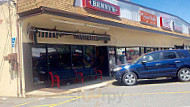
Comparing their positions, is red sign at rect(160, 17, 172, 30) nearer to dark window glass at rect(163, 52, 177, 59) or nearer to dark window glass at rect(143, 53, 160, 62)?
dark window glass at rect(163, 52, 177, 59)

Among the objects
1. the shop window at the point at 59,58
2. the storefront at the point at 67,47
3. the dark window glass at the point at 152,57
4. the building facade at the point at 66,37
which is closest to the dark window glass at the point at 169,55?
the dark window glass at the point at 152,57

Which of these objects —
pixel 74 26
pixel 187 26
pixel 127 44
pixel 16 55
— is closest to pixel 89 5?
pixel 74 26

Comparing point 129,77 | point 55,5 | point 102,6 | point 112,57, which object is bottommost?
point 129,77

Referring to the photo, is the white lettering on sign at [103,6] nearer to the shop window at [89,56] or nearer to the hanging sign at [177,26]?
the shop window at [89,56]

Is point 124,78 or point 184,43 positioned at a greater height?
point 184,43

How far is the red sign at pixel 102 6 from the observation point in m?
10.5

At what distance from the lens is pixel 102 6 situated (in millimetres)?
11391

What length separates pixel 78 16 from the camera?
916 cm

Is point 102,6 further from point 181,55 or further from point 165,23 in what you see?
point 165,23

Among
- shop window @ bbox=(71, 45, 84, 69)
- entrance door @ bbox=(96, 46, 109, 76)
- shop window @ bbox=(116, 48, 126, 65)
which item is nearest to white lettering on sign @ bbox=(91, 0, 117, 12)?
shop window @ bbox=(71, 45, 84, 69)

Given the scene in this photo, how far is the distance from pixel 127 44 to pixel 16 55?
31.4ft

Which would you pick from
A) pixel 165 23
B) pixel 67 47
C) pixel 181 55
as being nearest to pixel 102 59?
pixel 67 47

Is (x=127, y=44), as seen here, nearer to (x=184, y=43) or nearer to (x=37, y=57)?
(x=37, y=57)

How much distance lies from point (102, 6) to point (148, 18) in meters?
6.35
